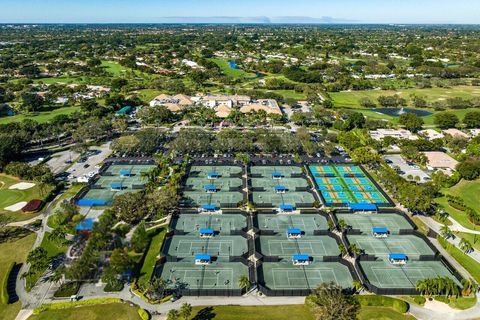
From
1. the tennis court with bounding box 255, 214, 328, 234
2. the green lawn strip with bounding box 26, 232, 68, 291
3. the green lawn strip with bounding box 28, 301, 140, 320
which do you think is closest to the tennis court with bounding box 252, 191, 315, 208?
the tennis court with bounding box 255, 214, 328, 234

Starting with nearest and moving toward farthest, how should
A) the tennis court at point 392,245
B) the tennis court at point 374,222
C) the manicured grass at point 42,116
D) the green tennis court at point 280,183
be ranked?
the tennis court at point 392,245
the tennis court at point 374,222
the green tennis court at point 280,183
the manicured grass at point 42,116

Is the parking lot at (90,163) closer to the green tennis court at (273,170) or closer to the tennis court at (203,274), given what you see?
the green tennis court at (273,170)

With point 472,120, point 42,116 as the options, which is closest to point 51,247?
point 42,116

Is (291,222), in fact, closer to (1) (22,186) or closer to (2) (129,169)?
(2) (129,169)

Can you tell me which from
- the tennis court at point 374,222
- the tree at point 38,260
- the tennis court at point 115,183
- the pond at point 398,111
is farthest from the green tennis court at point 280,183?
the pond at point 398,111

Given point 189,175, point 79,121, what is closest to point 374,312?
point 189,175

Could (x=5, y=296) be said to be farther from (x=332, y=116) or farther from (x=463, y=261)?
(x=332, y=116)

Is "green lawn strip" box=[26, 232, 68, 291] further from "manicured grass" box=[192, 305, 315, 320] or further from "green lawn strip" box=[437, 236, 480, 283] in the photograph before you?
"green lawn strip" box=[437, 236, 480, 283]
